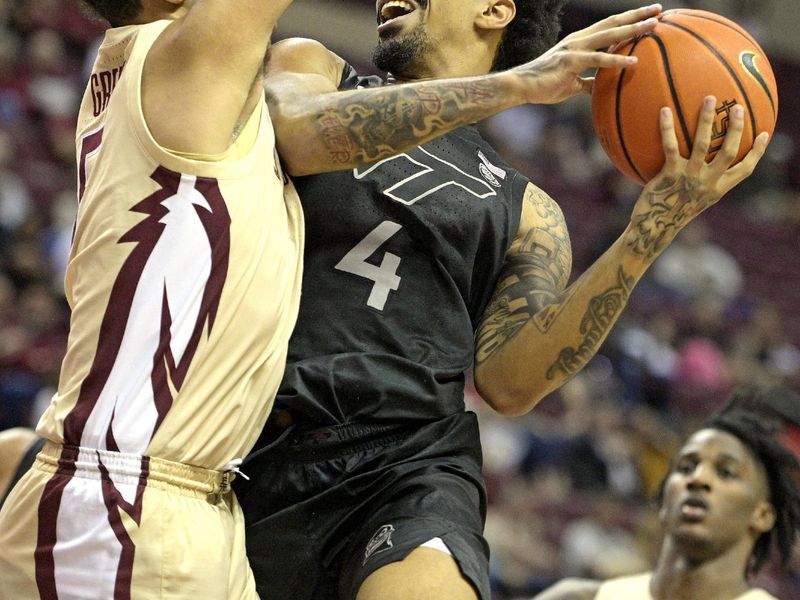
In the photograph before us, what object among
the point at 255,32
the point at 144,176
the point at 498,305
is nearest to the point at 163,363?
the point at 144,176

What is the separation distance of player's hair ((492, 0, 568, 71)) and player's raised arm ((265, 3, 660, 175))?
880 millimetres

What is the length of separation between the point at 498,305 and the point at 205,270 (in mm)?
1063

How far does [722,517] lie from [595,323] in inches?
87.3

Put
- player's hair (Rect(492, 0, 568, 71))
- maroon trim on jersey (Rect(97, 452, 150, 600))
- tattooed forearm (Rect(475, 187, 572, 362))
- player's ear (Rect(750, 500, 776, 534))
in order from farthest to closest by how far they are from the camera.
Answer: player's ear (Rect(750, 500, 776, 534)) < player's hair (Rect(492, 0, 568, 71)) < tattooed forearm (Rect(475, 187, 572, 362)) < maroon trim on jersey (Rect(97, 452, 150, 600))

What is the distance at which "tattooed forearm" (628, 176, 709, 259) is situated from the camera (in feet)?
10.0

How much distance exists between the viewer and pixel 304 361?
315 cm

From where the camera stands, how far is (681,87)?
3.00m

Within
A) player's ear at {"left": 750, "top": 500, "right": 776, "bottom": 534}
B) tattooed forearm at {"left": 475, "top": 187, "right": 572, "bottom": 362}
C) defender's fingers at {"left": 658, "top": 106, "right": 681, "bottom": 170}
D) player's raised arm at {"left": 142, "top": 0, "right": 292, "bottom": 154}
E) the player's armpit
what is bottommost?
the player's armpit

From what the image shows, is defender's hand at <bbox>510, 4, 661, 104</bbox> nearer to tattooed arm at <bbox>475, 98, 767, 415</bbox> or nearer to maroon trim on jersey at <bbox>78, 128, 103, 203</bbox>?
tattooed arm at <bbox>475, 98, 767, 415</bbox>

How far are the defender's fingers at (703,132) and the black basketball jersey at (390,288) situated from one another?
2.19 ft

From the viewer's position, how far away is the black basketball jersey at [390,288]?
3135 millimetres

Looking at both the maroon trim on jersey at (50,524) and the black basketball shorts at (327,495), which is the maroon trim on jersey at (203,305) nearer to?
the maroon trim on jersey at (50,524)

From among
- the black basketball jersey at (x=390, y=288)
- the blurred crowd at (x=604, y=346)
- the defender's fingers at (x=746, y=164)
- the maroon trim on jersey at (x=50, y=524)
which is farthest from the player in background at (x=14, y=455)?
the blurred crowd at (x=604, y=346)

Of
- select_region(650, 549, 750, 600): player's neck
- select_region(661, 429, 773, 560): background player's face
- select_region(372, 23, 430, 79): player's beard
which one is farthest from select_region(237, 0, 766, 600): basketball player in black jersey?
select_region(650, 549, 750, 600): player's neck
